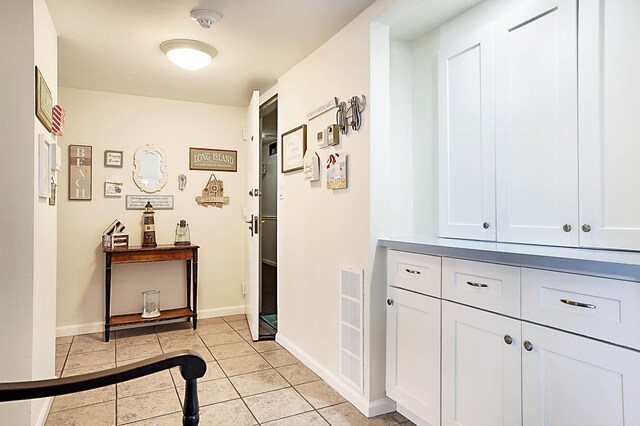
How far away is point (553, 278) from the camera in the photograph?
4.47 ft

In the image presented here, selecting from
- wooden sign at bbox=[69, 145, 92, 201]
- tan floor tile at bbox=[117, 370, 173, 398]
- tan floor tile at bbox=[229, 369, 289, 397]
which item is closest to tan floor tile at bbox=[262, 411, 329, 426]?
tan floor tile at bbox=[229, 369, 289, 397]

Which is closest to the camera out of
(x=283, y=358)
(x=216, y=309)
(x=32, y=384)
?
(x=32, y=384)

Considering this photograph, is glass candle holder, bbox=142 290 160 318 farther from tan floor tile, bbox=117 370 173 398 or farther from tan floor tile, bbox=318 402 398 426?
tan floor tile, bbox=318 402 398 426

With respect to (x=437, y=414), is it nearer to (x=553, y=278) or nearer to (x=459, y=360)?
(x=459, y=360)

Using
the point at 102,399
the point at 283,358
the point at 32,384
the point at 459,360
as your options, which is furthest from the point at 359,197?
the point at 102,399

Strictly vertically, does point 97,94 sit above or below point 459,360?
above

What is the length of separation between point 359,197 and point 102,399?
1989mm

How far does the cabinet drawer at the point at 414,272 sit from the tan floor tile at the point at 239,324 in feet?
7.26

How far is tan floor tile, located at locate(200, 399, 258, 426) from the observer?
2.16 m

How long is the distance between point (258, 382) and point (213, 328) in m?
1.43

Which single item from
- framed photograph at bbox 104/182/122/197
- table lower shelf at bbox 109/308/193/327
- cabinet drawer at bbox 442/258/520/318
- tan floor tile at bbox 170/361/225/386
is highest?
framed photograph at bbox 104/182/122/197

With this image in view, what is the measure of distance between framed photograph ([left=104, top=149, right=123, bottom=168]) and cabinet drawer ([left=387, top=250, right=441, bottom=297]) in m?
3.03

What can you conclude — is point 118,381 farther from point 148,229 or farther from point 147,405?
point 148,229

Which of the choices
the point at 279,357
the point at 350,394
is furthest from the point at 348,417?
the point at 279,357
